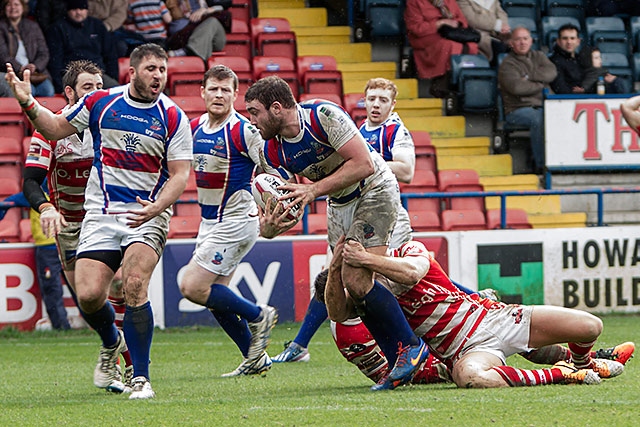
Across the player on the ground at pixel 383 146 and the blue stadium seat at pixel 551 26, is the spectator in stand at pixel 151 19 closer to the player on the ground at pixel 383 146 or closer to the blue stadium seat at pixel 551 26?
the blue stadium seat at pixel 551 26

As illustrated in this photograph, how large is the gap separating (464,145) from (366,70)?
1.93m

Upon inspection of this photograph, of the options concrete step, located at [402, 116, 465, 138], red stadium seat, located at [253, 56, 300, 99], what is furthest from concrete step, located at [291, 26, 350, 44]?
concrete step, located at [402, 116, 465, 138]

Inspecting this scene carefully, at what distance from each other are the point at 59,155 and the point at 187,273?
4.45 feet

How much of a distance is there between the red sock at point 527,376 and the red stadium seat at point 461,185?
25.8 feet

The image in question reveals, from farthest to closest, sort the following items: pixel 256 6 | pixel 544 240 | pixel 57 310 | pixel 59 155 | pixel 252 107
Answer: pixel 256 6 → pixel 544 240 → pixel 57 310 → pixel 59 155 → pixel 252 107

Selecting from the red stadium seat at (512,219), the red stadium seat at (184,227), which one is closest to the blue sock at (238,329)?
the red stadium seat at (184,227)

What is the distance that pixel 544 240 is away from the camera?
1345cm

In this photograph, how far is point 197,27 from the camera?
15672 millimetres

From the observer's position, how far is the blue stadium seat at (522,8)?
714 inches

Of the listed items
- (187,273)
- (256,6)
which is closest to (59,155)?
(187,273)

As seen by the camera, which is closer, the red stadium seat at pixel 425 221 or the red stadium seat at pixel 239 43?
the red stadium seat at pixel 425 221

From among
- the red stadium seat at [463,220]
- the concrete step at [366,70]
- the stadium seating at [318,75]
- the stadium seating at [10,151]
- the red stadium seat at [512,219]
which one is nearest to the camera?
the stadium seating at [10,151]

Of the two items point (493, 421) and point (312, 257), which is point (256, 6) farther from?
point (493, 421)

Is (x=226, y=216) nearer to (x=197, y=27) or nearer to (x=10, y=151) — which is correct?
(x=10, y=151)
